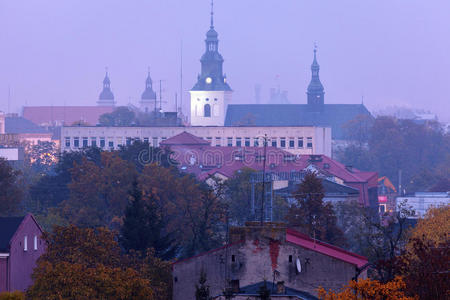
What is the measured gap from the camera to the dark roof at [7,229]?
54969 millimetres

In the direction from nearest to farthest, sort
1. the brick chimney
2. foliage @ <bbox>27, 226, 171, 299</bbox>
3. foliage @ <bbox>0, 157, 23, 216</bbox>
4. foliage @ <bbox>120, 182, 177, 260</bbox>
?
the brick chimney
foliage @ <bbox>27, 226, 171, 299</bbox>
foliage @ <bbox>120, 182, 177, 260</bbox>
foliage @ <bbox>0, 157, 23, 216</bbox>

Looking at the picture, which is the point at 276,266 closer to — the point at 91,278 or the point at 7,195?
the point at 91,278

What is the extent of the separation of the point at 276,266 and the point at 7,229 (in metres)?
19.1

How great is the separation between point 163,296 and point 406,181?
154 m

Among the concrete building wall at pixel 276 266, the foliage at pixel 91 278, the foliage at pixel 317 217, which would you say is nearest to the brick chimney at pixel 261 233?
the concrete building wall at pixel 276 266

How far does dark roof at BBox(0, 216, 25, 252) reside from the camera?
54969 mm

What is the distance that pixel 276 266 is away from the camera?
40531 mm

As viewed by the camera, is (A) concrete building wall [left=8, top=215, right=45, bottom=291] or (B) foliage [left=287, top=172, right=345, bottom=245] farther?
(B) foliage [left=287, top=172, right=345, bottom=245]

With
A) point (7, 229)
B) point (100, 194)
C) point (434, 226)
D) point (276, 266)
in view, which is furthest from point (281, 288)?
point (100, 194)

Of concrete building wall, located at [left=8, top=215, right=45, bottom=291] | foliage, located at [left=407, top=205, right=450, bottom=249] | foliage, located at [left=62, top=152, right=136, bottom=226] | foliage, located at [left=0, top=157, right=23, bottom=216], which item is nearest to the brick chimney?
concrete building wall, located at [left=8, top=215, right=45, bottom=291]

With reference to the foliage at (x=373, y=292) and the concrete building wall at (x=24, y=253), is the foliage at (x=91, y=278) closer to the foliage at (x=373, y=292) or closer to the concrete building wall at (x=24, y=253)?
the concrete building wall at (x=24, y=253)

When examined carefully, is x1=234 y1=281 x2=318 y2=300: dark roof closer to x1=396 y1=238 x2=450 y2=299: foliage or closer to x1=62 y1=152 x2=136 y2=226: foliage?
x1=396 y1=238 x2=450 y2=299: foliage

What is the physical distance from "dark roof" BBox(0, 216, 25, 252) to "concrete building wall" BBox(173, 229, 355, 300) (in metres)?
16.3

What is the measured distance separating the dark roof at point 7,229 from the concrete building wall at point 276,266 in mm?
16255
